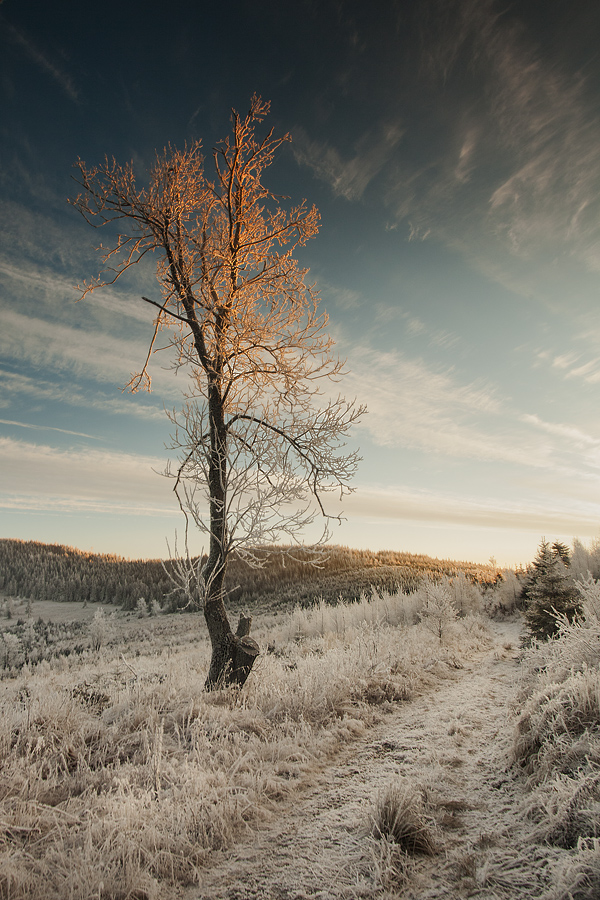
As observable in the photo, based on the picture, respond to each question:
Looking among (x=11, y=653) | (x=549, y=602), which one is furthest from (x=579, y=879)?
(x=11, y=653)

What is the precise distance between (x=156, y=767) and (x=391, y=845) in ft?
7.50

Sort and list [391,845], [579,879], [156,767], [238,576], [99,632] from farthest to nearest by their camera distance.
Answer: [238,576]
[99,632]
[156,767]
[391,845]
[579,879]

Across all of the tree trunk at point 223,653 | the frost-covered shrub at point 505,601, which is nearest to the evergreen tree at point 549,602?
the tree trunk at point 223,653

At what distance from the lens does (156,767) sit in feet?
12.5

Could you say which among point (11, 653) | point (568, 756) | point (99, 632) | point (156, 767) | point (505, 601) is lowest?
point (11, 653)

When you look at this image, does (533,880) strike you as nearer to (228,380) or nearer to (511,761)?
(511,761)

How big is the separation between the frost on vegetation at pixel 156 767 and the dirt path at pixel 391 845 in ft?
0.68

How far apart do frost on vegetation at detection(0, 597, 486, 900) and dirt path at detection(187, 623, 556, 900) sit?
21 cm

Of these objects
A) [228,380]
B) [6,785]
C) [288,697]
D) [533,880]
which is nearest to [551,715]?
[533,880]

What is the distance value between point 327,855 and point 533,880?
1.38 metres

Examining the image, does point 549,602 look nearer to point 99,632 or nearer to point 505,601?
point 505,601

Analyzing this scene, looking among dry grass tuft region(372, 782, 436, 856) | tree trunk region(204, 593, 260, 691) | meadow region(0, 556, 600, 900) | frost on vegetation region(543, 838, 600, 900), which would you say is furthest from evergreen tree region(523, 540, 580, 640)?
frost on vegetation region(543, 838, 600, 900)

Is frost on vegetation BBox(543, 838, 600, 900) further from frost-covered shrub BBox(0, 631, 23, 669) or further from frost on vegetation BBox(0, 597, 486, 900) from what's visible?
frost-covered shrub BBox(0, 631, 23, 669)

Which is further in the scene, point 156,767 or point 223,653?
point 223,653
